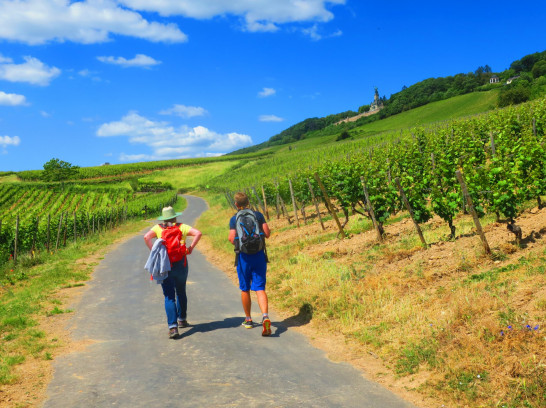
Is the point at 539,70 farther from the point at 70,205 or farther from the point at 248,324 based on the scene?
the point at 248,324

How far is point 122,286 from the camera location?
37.9ft

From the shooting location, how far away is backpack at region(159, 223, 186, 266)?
6.88m

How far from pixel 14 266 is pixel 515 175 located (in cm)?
1737

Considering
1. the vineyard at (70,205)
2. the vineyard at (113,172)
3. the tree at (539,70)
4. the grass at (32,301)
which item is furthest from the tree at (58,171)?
the tree at (539,70)

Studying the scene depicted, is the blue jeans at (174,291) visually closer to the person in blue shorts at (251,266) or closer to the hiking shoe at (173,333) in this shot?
the hiking shoe at (173,333)

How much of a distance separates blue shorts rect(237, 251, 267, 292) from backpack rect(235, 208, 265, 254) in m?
0.19

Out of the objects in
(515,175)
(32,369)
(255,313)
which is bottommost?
(255,313)

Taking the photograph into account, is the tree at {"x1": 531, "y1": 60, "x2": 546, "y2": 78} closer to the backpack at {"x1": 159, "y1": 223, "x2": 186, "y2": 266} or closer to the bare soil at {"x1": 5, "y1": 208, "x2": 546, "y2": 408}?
the bare soil at {"x1": 5, "y1": 208, "x2": 546, "y2": 408}

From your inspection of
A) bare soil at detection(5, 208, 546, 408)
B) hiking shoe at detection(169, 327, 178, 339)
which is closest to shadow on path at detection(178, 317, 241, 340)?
hiking shoe at detection(169, 327, 178, 339)

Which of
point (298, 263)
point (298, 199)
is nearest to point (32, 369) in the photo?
point (298, 263)

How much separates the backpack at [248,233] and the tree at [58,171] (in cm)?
10328

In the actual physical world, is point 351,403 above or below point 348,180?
below

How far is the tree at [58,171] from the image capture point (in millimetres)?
98000

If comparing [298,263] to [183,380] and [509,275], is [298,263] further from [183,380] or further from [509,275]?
[183,380]
